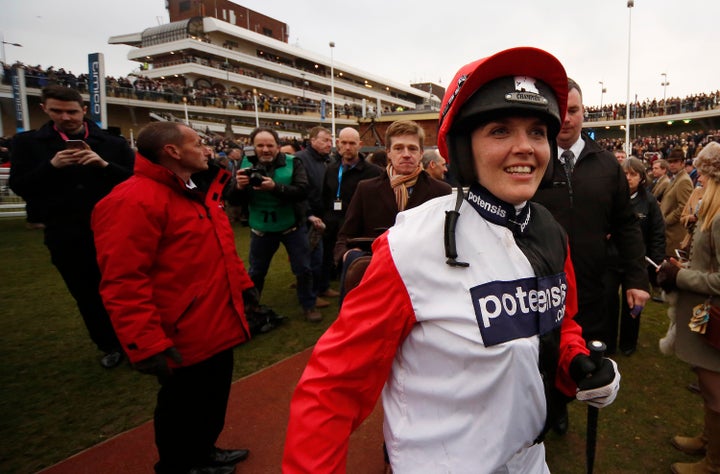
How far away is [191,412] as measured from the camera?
7.86 feet

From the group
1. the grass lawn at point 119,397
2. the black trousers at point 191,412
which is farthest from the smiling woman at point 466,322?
the grass lawn at point 119,397

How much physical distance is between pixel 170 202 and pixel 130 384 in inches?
91.8

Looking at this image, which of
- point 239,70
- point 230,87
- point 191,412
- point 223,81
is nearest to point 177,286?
point 191,412

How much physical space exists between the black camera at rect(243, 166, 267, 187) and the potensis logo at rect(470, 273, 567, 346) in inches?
139

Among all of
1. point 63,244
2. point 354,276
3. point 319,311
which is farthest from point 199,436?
point 319,311

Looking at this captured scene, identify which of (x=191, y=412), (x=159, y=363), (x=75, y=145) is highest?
(x=75, y=145)

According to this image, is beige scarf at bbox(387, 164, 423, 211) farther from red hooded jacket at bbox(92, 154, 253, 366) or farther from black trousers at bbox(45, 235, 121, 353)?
black trousers at bbox(45, 235, 121, 353)

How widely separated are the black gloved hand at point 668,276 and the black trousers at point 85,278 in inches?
188

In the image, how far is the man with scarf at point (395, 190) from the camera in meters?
3.04

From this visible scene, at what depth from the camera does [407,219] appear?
1227mm

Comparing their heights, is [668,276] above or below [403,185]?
below

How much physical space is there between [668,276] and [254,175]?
3769mm

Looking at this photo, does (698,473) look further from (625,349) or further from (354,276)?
(354,276)

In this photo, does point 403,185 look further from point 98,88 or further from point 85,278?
point 98,88
